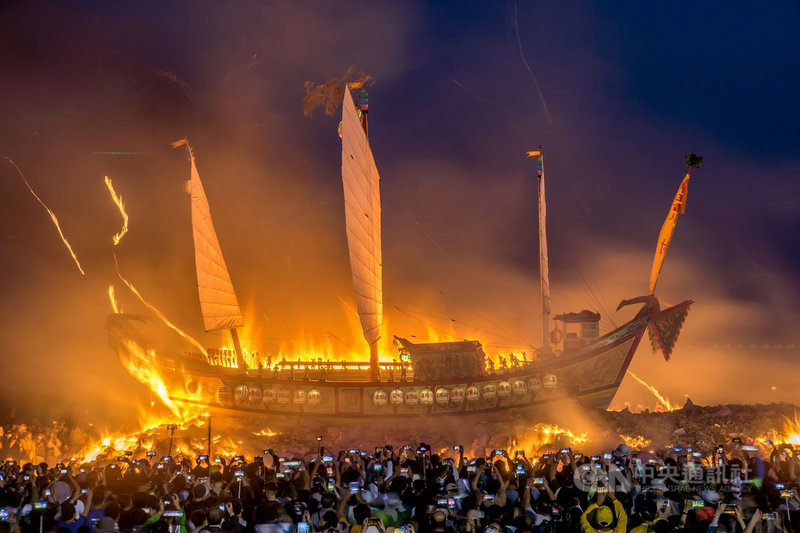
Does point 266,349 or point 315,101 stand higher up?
point 315,101

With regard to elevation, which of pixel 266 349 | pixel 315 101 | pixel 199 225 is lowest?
pixel 266 349

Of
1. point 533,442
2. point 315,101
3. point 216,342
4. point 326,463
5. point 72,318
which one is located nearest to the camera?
point 326,463

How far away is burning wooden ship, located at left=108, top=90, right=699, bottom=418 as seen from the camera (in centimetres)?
2062

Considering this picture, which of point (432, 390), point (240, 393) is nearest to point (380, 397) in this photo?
point (432, 390)

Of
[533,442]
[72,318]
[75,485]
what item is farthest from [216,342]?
[75,485]

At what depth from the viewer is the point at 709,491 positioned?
6.55 meters

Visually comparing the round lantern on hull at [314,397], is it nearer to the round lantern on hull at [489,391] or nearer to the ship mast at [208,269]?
the ship mast at [208,269]

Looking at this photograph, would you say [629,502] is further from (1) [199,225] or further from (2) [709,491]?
(1) [199,225]

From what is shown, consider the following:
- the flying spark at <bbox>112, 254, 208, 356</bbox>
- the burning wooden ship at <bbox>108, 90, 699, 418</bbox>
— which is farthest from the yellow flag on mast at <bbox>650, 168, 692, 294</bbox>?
the flying spark at <bbox>112, 254, 208, 356</bbox>

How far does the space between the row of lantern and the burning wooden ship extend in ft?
0.09

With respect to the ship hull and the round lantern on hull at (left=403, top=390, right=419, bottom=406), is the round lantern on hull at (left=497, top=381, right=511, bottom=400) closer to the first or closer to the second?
the ship hull

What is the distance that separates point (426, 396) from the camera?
21.0 metres

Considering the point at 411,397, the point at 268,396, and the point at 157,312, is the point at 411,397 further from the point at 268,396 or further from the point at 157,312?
the point at 157,312

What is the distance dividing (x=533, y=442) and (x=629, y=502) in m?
13.4
